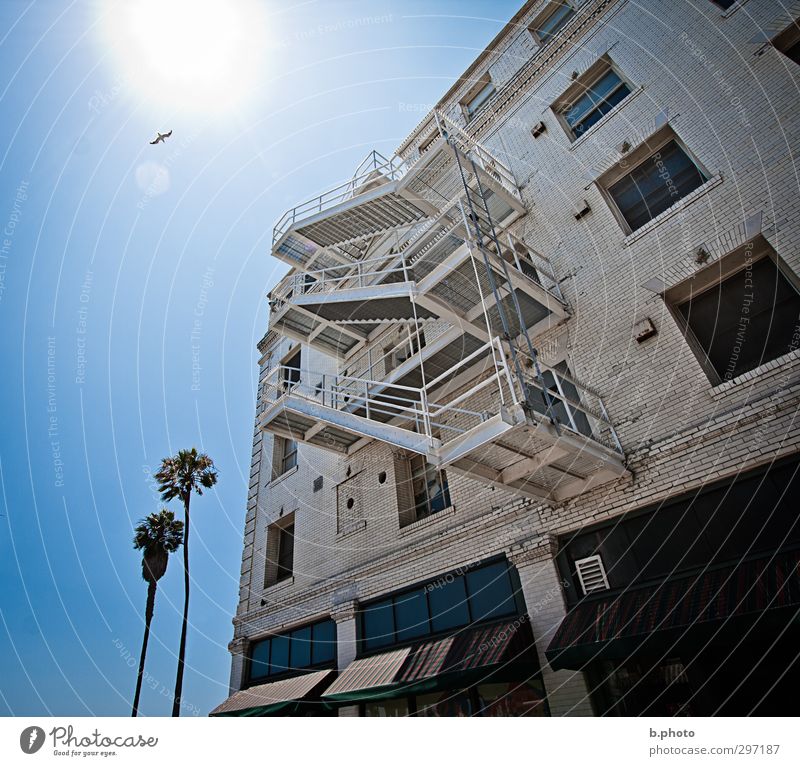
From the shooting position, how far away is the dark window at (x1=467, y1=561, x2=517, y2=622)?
9.30m

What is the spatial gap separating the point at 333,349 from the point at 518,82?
9.72 metres

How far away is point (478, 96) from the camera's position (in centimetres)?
1652

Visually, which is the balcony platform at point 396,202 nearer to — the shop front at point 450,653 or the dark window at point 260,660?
the shop front at point 450,653

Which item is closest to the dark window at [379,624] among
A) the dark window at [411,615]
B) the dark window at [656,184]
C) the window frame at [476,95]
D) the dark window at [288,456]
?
the dark window at [411,615]

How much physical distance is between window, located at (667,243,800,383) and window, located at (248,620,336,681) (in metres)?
10.8

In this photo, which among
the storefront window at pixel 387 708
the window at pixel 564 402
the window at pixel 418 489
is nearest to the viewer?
the window at pixel 564 402

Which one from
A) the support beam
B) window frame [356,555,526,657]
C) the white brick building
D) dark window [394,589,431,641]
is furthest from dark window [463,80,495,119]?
dark window [394,589,431,641]

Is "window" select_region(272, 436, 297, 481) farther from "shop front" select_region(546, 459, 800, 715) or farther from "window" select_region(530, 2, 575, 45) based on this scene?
"window" select_region(530, 2, 575, 45)

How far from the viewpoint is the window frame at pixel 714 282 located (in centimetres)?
795

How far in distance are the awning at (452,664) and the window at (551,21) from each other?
Answer: 15.4 meters
